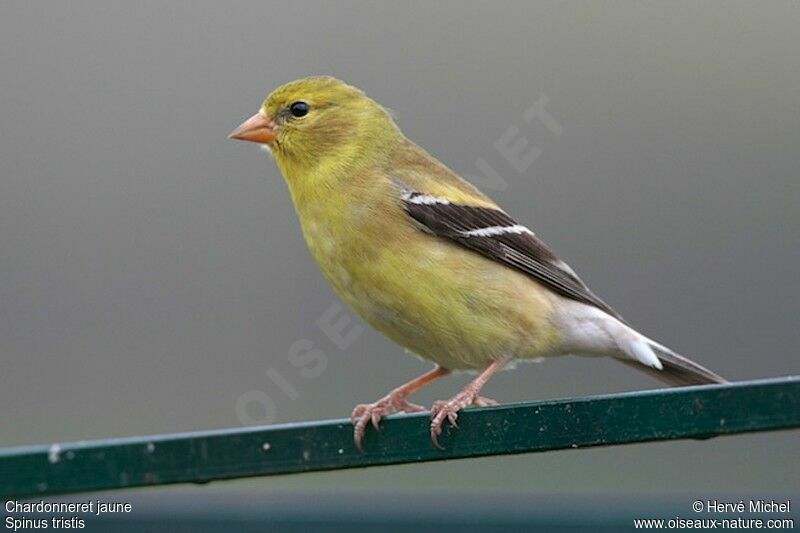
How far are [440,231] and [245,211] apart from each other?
3.45m

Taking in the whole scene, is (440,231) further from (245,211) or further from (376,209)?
(245,211)

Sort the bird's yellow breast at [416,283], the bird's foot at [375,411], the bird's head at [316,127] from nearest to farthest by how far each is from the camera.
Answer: the bird's foot at [375,411], the bird's yellow breast at [416,283], the bird's head at [316,127]

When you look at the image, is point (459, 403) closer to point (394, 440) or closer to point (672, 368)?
point (394, 440)

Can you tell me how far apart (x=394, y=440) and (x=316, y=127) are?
78.1 inches

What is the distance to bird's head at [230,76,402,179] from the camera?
5.25 m

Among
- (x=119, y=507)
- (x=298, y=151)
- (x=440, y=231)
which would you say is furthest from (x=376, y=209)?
(x=119, y=507)

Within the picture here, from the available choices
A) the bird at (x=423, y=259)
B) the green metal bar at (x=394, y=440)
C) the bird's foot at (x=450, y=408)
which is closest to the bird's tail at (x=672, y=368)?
the bird at (x=423, y=259)

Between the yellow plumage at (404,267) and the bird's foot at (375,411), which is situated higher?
the yellow plumage at (404,267)

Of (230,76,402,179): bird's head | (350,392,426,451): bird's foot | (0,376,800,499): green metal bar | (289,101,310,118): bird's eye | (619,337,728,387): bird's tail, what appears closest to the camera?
(0,376,800,499): green metal bar

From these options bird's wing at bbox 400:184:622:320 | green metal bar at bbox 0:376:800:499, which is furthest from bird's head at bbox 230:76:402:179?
green metal bar at bbox 0:376:800:499

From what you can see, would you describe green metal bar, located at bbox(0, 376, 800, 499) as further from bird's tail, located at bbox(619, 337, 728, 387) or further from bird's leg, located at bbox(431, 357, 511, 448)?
bird's tail, located at bbox(619, 337, 728, 387)

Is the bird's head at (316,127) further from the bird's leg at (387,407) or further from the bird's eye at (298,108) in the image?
the bird's leg at (387,407)

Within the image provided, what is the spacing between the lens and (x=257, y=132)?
5.34 meters

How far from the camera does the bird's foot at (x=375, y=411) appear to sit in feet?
12.3
